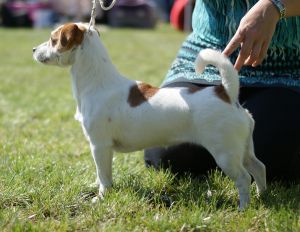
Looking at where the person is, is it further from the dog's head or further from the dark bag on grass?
the dark bag on grass

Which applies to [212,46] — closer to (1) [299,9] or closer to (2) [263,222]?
(1) [299,9]

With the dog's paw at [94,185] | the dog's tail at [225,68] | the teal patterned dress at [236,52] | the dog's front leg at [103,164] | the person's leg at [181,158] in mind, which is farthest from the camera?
the person's leg at [181,158]

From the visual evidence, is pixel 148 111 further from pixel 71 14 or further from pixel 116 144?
pixel 71 14

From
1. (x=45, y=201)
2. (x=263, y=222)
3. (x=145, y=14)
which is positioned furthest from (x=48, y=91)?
(x=145, y=14)

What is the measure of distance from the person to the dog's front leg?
1.48 ft

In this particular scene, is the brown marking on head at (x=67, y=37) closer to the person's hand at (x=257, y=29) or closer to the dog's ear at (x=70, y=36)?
the dog's ear at (x=70, y=36)

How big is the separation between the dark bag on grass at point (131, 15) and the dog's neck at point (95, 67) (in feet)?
51.1

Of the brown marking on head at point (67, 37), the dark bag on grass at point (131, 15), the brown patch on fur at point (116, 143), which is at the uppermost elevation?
the brown marking on head at point (67, 37)

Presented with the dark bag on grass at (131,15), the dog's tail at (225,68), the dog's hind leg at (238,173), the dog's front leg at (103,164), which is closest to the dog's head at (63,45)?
the dog's front leg at (103,164)

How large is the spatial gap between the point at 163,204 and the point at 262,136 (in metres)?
0.63

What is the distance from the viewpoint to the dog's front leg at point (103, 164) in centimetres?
239

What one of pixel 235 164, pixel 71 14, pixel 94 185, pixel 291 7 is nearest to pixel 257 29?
pixel 291 7

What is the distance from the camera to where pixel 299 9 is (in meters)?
2.32

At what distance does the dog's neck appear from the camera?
2.42 metres
